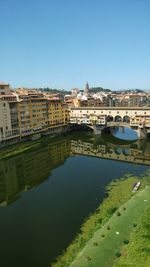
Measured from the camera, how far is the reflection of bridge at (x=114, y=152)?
38253mm

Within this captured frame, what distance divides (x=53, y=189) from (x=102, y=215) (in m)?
8.59

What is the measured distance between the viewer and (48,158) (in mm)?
40156

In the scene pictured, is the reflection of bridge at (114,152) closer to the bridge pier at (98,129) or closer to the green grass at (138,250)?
the bridge pier at (98,129)

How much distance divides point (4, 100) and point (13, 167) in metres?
15.2

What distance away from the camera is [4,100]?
4609cm

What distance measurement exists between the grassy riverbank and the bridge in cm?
2349

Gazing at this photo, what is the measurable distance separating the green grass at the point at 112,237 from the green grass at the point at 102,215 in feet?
2.08

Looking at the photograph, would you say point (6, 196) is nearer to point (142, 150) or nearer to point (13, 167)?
point (13, 167)

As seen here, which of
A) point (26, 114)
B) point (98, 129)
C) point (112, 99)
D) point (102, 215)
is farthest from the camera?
point (112, 99)

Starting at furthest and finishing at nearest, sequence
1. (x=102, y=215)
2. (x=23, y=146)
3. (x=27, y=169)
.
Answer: (x=23, y=146) < (x=27, y=169) < (x=102, y=215)

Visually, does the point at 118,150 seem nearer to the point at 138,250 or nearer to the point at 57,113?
the point at 57,113

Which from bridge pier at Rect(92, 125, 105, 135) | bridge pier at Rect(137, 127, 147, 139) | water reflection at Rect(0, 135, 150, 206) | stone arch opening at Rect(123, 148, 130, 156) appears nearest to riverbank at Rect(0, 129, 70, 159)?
water reflection at Rect(0, 135, 150, 206)

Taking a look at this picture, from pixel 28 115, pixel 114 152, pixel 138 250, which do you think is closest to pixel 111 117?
pixel 28 115

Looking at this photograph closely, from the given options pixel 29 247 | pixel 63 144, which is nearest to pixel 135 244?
pixel 29 247
